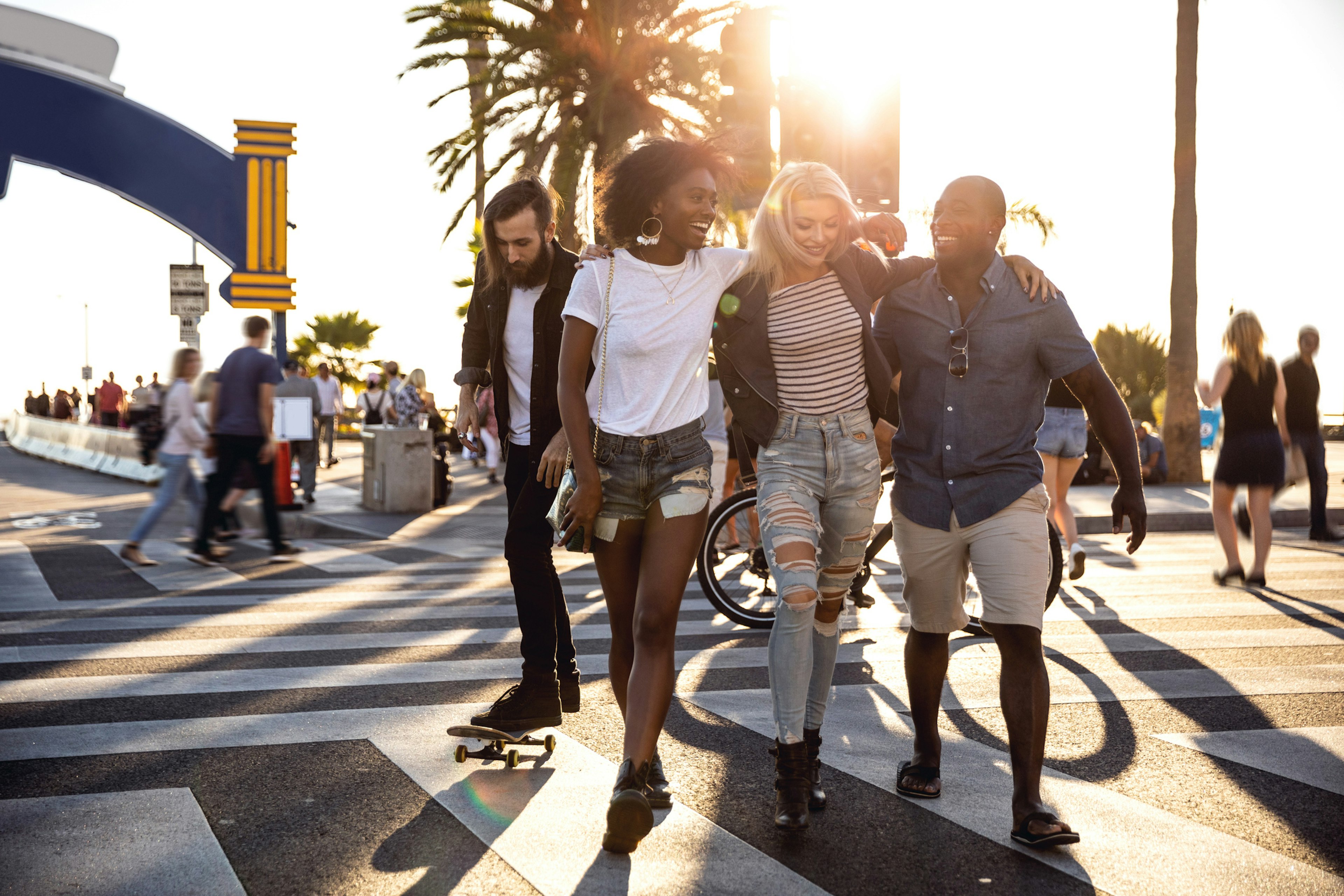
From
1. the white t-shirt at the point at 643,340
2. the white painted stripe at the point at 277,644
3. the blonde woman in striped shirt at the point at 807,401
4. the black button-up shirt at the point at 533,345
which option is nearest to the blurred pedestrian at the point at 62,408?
the white painted stripe at the point at 277,644

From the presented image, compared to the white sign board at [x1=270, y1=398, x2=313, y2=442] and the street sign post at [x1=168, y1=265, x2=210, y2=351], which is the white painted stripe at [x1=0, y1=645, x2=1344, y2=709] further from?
the street sign post at [x1=168, y1=265, x2=210, y2=351]

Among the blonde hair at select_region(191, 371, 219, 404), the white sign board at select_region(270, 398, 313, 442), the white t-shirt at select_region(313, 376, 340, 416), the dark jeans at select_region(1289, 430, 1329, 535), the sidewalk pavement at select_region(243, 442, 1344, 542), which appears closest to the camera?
the dark jeans at select_region(1289, 430, 1329, 535)

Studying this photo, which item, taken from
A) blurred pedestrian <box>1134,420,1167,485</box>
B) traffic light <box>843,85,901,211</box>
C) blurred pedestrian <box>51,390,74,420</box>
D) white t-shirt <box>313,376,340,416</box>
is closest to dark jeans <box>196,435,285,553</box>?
traffic light <box>843,85,901,211</box>

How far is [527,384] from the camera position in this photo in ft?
13.3

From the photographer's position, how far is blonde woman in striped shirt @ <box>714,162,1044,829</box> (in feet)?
11.2

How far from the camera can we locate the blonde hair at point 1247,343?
836 centimetres

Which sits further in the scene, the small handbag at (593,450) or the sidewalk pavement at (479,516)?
the sidewalk pavement at (479,516)

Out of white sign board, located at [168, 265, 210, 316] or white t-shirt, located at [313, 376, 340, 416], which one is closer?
white sign board, located at [168, 265, 210, 316]

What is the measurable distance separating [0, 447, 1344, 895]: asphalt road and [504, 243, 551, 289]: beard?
5.22 feet

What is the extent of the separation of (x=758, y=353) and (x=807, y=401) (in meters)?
0.20

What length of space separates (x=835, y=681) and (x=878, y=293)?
2.26 meters

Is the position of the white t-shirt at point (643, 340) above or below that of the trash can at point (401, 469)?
above

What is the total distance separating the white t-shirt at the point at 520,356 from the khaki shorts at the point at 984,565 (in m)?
1.29

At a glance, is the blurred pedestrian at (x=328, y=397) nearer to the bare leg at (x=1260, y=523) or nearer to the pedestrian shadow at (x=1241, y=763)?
the bare leg at (x=1260, y=523)
